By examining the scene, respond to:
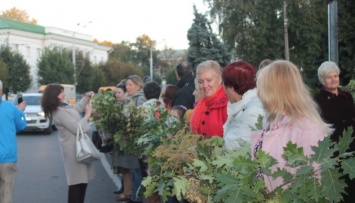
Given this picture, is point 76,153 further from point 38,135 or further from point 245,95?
point 38,135

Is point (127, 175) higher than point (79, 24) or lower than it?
lower

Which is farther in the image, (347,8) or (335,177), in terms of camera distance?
(347,8)

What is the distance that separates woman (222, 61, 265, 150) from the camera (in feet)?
12.7

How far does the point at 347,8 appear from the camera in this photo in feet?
44.7

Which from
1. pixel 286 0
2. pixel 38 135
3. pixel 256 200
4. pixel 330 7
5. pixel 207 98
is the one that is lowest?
pixel 38 135

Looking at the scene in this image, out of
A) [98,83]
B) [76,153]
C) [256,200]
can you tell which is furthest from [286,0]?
[98,83]

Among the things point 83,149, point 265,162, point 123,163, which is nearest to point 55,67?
point 123,163

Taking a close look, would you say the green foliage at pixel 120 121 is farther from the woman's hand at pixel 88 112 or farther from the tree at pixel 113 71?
the tree at pixel 113 71

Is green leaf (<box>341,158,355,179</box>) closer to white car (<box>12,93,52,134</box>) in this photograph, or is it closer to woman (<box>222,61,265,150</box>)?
woman (<box>222,61,265,150</box>)

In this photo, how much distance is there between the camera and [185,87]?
8.05 m

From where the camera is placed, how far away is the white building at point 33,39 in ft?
235

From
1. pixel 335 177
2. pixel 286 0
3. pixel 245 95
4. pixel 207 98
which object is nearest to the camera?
pixel 335 177

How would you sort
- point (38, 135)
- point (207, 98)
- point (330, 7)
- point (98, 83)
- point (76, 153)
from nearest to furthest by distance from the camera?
point (207, 98), point (76, 153), point (330, 7), point (38, 135), point (98, 83)

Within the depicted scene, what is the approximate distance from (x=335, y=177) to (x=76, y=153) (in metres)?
4.69
